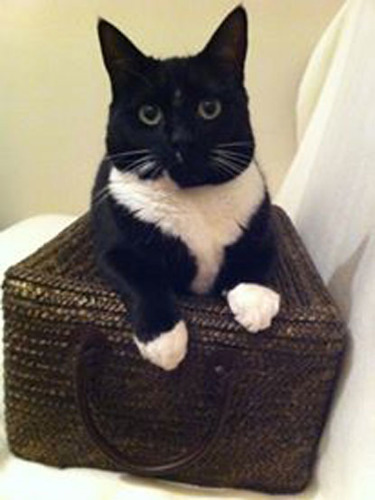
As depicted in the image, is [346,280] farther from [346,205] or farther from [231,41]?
[231,41]

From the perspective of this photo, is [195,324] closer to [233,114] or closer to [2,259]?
[233,114]

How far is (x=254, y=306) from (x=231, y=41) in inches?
11.5

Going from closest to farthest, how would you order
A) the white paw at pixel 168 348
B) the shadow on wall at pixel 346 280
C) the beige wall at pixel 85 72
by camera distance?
the white paw at pixel 168 348 < the shadow on wall at pixel 346 280 < the beige wall at pixel 85 72

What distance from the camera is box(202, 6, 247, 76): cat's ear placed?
0.72 m

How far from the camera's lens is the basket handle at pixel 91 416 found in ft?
2.21

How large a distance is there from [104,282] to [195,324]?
116 mm

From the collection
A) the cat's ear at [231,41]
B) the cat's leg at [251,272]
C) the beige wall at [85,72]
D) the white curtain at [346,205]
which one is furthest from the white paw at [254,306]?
the beige wall at [85,72]

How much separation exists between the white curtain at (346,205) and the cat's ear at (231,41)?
0.21m

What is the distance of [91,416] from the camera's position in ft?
2.29

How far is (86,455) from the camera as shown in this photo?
73cm

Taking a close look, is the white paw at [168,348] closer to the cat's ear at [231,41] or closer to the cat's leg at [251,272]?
the cat's leg at [251,272]

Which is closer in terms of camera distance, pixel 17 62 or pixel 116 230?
pixel 116 230

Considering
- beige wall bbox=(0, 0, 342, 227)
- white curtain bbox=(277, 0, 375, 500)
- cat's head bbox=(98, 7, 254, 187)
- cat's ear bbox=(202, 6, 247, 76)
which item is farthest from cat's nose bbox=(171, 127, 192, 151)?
beige wall bbox=(0, 0, 342, 227)

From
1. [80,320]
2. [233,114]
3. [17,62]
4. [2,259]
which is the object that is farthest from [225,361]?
[17,62]
